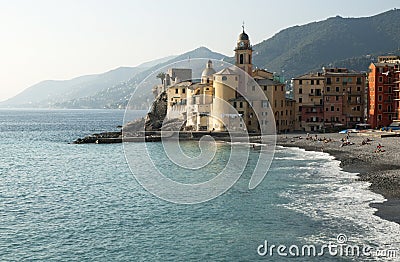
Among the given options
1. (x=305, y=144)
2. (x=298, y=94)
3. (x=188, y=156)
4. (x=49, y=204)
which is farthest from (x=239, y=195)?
(x=298, y=94)

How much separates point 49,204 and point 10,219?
4.95m

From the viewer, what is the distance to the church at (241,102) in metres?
89.8

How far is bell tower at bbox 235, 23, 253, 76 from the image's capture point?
9344cm

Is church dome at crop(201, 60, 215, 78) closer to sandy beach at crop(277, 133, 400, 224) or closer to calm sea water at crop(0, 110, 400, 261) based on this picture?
sandy beach at crop(277, 133, 400, 224)

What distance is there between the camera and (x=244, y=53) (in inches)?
3679

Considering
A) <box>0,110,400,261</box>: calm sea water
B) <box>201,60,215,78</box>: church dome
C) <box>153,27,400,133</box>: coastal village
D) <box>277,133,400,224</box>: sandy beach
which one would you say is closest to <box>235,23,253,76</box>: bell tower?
<box>153,27,400,133</box>: coastal village

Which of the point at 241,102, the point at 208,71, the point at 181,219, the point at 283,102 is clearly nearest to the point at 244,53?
the point at 241,102

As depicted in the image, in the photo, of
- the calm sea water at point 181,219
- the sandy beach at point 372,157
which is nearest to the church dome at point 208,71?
the sandy beach at point 372,157

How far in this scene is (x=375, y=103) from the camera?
8488cm

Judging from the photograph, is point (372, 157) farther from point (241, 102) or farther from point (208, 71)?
point (208, 71)

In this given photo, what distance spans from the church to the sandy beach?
9.10m

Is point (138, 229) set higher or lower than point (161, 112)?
lower

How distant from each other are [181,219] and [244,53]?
6629cm

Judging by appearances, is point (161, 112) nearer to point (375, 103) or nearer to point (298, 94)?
point (298, 94)
